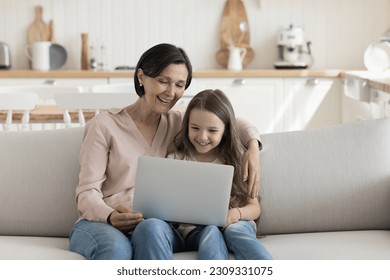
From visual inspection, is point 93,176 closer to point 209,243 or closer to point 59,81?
point 209,243

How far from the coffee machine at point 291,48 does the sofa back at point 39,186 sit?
3552mm

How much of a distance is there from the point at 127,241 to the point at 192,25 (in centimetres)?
424

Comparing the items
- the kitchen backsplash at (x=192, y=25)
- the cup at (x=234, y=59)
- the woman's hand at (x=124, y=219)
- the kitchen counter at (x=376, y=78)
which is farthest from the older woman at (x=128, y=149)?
the kitchen backsplash at (x=192, y=25)

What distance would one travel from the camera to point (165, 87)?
2.75 meters

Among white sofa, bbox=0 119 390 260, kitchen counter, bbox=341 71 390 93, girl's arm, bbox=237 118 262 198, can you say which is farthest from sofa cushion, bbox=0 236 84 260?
kitchen counter, bbox=341 71 390 93

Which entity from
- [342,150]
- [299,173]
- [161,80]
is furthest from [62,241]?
[342,150]

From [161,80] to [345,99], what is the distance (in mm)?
3375

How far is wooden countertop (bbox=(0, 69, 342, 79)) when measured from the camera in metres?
5.95

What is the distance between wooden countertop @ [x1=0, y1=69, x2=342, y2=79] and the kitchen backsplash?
494 millimetres

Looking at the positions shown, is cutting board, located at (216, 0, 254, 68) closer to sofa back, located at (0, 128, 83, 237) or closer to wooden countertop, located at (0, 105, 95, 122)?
wooden countertop, located at (0, 105, 95, 122)

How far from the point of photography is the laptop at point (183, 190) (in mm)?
2518

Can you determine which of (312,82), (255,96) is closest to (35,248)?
(255,96)

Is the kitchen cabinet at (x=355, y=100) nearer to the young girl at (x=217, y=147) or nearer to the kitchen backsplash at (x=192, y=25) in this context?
the kitchen backsplash at (x=192, y=25)
